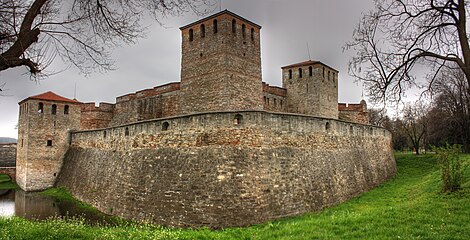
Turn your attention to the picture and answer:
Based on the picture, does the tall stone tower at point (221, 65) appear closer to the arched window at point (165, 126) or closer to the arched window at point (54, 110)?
the arched window at point (165, 126)

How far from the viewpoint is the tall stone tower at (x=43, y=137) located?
2359 centimetres

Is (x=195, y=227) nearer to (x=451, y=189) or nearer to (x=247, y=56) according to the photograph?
(x=451, y=189)

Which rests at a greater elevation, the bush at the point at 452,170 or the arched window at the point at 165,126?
the arched window at the point at 165,126

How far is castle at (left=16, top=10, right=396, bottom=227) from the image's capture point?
12.1m

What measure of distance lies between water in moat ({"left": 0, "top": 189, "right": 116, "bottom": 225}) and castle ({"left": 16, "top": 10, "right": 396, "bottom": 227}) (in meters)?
0.85

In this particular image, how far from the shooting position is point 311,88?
24.9 m

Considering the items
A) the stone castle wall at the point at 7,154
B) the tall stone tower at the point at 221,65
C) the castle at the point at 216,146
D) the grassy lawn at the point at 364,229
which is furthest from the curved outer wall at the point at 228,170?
the stone castle wall at the point at 7,154

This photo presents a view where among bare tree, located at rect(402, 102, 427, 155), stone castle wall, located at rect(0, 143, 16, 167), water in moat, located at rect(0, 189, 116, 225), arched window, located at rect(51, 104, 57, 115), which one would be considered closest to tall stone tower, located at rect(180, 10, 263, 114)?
water in moat, located at rect(0, 189, 116, 225)

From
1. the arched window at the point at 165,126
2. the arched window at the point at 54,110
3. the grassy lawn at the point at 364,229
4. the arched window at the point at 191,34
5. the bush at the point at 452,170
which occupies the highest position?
the arched window at the point at 191,34

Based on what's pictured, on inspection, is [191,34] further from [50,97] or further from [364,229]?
[364,229]

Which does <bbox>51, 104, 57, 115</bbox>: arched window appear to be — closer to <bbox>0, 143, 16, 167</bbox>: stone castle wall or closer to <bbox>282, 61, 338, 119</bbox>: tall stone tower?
<bbox>0, 143, 16, 167</bbox>: stone castle wall

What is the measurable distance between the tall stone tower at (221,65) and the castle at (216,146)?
0.21ft

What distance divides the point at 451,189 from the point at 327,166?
5698 millimetres

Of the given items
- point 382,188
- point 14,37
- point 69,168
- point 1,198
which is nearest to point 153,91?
point 69,168
